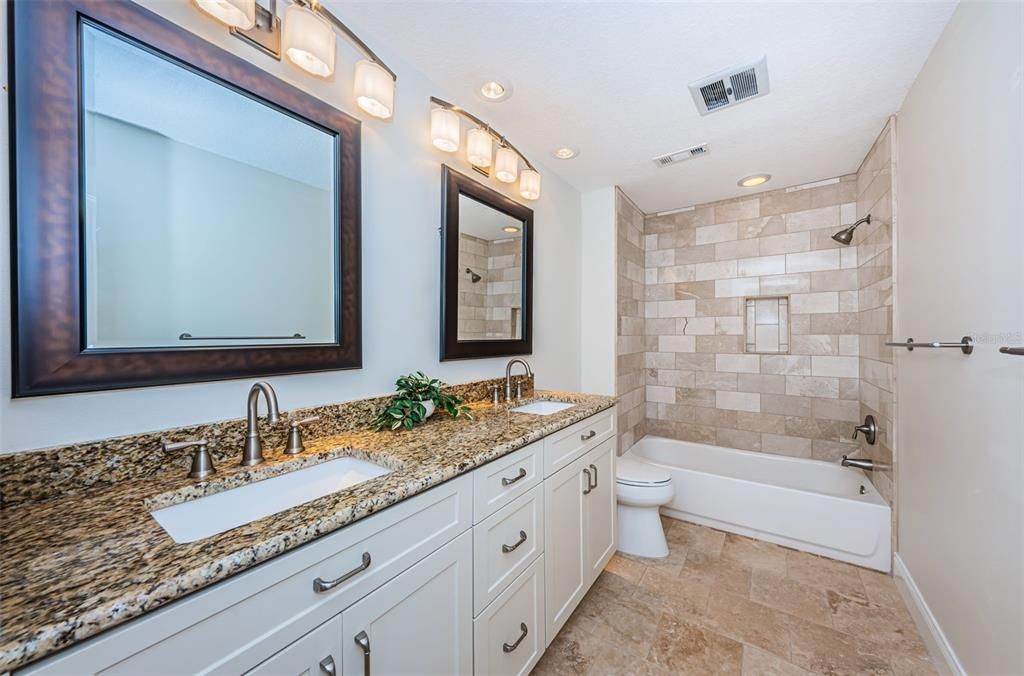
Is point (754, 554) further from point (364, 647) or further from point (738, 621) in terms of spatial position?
point (364, 647)

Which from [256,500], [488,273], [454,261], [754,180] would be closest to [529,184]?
[488,273]

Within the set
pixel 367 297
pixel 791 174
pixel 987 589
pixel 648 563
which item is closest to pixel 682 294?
pixel 791 174

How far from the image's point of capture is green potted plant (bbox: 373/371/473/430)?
1419 mm

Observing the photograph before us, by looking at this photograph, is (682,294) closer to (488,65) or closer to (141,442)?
(488,65)

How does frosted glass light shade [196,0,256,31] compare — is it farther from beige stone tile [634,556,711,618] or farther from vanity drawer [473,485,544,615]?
beige stone tile [634,556,711,618]

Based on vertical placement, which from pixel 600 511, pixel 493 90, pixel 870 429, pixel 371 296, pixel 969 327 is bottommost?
pixel 600 511

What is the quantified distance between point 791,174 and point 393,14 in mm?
2648

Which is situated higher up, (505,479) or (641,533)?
(505,479)

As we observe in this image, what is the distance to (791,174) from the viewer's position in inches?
103

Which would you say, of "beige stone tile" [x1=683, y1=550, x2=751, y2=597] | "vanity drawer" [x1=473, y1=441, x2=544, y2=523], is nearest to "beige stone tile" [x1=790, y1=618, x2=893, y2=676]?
"beige stone tile" [x1=683, y1=550, x2=751, y2=597]

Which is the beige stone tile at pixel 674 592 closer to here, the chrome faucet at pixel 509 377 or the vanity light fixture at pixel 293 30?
the chrome faucet at pixel 509 377

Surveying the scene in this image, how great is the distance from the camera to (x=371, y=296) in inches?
57.6

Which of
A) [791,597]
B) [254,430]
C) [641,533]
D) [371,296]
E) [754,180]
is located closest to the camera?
[254,430]

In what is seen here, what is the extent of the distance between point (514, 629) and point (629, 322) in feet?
7.61
